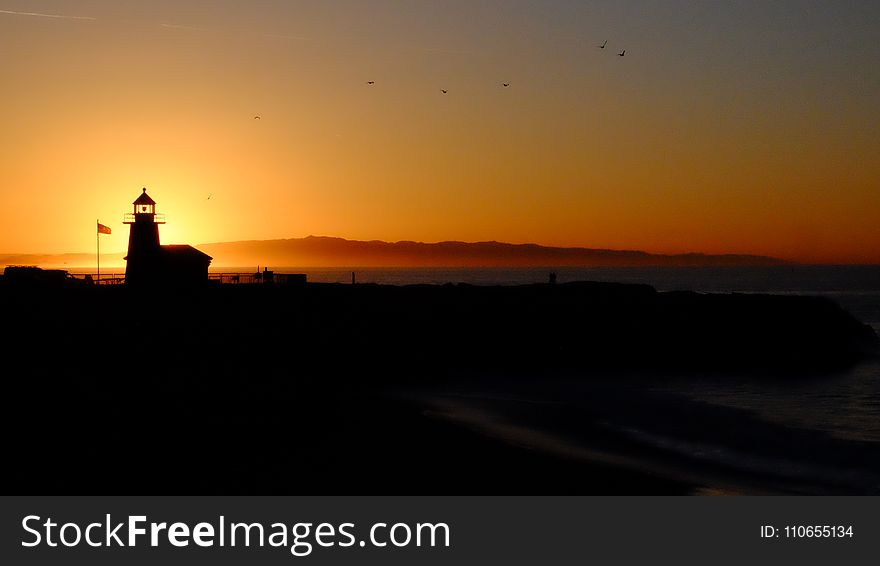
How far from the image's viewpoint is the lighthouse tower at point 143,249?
49972 mm

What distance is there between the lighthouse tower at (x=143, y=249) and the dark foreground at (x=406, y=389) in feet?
11.9

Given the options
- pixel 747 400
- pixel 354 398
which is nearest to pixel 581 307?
pixel 747 400

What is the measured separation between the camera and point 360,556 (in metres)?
13.1

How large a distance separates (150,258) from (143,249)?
620mm

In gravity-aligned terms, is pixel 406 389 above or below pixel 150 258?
below

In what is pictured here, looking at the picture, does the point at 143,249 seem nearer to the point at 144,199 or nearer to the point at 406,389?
the point at 144,199

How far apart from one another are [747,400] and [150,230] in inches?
1317

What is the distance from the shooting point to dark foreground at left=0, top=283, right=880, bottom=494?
1755cm

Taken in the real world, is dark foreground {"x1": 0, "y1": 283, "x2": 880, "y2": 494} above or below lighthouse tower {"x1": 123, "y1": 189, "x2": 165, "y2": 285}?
below

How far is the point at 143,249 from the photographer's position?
50.1 metres

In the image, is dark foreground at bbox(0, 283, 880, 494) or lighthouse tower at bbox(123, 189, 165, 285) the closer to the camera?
dark foreground at bbox(0, 283, 880, 494)

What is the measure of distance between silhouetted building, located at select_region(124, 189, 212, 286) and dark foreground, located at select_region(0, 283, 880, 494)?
3277 mm

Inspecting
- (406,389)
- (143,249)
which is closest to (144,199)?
(143,249)

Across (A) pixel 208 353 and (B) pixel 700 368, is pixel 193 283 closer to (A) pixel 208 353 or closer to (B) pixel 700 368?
(A) pixel 208 353
